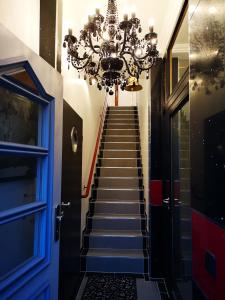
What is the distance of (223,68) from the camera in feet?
3.28

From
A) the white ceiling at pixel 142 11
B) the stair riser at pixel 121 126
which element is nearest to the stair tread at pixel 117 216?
the white ceiling at pixel 142 11

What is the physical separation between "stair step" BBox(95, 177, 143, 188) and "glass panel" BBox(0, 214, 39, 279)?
9.96ft

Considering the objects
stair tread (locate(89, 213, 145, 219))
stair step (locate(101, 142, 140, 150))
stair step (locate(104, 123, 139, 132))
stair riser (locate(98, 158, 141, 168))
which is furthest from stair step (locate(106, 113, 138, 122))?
stair tread (locate(89, 213, 145, 219))

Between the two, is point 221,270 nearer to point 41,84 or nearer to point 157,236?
point 41,84

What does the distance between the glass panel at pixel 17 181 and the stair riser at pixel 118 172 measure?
3.34 meters

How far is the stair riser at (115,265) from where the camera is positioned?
304 centimetres

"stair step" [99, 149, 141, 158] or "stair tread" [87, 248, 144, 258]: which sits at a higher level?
"stair step" [99, 149, 141, 158]

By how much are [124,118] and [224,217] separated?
602cm

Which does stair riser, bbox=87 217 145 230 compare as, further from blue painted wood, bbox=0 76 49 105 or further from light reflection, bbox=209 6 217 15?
light reflection, bbox=209 6 217 15

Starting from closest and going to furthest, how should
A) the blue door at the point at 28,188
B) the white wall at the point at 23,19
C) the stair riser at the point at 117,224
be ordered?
the blue door at the point at 28,188 → the white wall at the point at 23,19 → the stair riser at the point at 117,224

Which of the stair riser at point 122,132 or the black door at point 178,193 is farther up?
the stair riser at point 122,132

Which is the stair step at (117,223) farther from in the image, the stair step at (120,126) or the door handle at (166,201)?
the stair step at (120,126)

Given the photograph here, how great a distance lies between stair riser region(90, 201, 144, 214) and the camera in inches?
155

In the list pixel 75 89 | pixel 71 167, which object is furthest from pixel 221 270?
pixel 75 89
